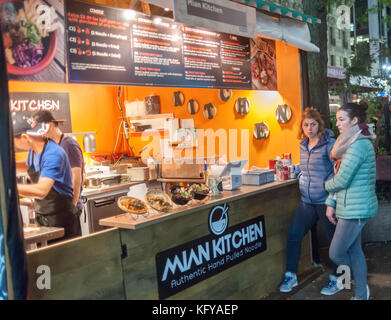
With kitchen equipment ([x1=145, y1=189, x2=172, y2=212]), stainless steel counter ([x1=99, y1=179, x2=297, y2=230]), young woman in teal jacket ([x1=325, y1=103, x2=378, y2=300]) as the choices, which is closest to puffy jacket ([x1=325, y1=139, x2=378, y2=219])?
young woman in teal jacket ([x1=325, y1=103, x2=378, y2=300])

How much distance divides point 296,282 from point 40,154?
2997 mm

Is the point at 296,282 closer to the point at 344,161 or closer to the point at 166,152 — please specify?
the point at 344,161

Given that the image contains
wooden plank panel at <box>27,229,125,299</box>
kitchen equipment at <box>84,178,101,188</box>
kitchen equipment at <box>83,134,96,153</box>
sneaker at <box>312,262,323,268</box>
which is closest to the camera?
wooden plank panel at <box>27,229,125,299</box>

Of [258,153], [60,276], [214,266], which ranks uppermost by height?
[258,153]

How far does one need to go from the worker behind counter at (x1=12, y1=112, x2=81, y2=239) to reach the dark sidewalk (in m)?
2.30

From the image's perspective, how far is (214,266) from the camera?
3.93m

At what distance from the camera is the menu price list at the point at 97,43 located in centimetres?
371

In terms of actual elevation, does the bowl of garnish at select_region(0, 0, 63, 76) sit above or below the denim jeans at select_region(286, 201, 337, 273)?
above

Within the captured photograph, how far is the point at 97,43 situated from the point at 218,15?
123 centimetres

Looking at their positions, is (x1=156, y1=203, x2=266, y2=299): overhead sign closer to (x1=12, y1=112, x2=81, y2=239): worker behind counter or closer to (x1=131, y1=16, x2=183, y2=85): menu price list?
(x1=12, y1=112, x2=81, y2=239): worker behind counter

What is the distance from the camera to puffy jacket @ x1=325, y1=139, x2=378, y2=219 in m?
3.73

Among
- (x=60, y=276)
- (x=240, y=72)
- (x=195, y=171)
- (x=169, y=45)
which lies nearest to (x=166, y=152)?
(x=195, y=171)

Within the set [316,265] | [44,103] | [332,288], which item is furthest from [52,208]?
[44,103]
